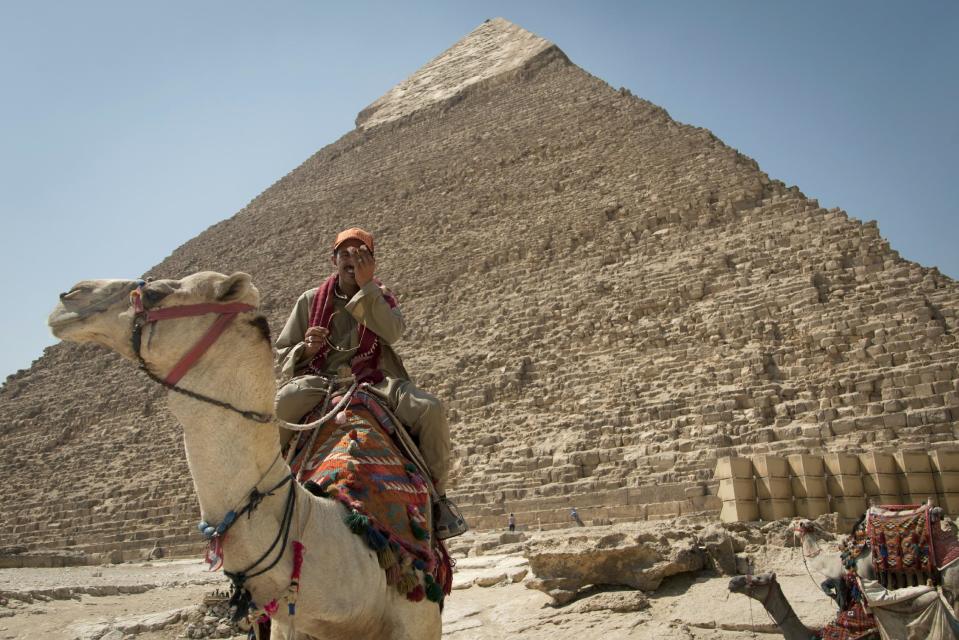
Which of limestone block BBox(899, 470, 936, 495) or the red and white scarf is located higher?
the red and white scarf

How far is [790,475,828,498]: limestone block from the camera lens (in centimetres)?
646

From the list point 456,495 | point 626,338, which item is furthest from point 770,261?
point 456,495

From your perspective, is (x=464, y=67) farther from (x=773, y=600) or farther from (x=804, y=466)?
(x=773, y=600)

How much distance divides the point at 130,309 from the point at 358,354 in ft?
3.02

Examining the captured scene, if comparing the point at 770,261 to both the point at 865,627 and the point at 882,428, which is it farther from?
the point at 865,627

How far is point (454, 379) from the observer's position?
717 inches

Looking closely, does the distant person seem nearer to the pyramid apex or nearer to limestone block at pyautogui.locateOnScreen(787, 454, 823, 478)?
limestone block at pyautogui.locateOnScreen(787, 454, 823, 478)

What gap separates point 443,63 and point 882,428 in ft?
111

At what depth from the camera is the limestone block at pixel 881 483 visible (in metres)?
6.59

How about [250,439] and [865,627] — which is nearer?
[250,439]

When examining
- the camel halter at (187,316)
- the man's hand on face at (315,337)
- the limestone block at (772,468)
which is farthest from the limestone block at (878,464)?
the camel halter at (187,316)

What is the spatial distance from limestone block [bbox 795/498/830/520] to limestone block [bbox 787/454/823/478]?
8.1 inches

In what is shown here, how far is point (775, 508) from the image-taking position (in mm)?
6336

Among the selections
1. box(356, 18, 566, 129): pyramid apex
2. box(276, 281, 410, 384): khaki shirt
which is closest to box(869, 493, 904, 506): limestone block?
box(276, 281, 410, 384): khaki shirt
